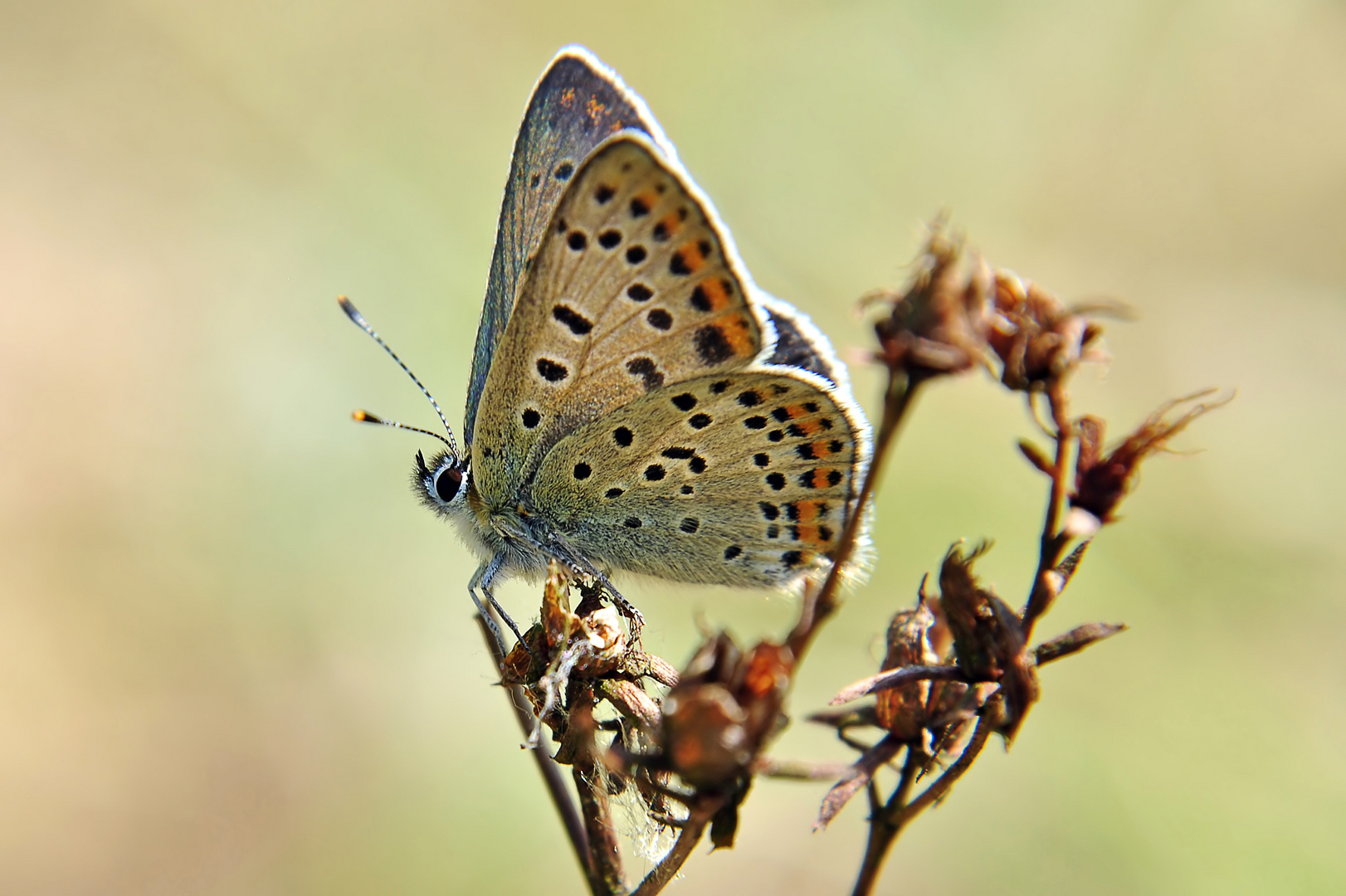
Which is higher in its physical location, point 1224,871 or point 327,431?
point 327,431

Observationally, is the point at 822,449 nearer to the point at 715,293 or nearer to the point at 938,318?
the point at 715,293

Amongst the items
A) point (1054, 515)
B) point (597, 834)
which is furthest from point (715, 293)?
point (597, 834)

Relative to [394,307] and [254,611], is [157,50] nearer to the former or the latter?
[394,307]

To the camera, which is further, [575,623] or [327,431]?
[327,431]

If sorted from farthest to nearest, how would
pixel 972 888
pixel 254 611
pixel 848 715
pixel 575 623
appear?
pixel 254 611
pixel 972 888
pixel 575 623
pixel 848 715

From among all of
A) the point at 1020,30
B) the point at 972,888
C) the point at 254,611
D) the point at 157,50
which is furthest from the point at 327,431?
the point at 1020,30

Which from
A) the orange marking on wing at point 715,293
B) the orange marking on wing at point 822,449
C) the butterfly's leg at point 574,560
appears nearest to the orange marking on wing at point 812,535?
the orange marking on wing at point 822,449

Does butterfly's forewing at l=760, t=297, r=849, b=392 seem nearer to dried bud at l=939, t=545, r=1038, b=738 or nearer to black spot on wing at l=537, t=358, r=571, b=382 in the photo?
black spot on wing at l=537, t=358, r=571, b=382
